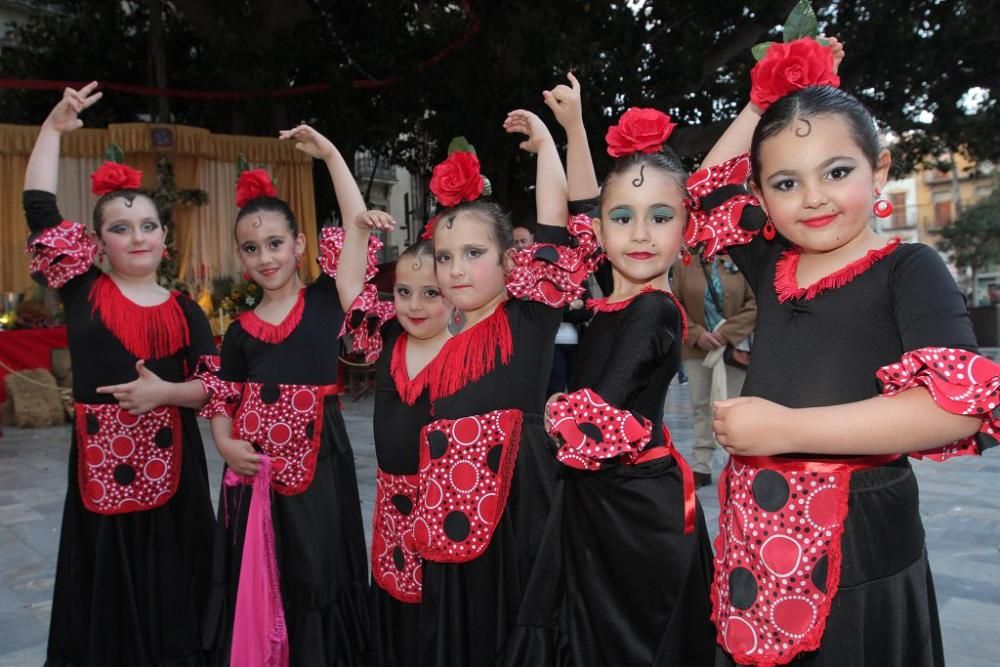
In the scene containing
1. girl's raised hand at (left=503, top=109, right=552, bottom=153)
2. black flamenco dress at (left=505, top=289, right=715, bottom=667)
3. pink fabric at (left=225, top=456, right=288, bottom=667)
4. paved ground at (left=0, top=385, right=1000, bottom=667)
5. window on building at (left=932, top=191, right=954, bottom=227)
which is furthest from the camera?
window on building at (left=932, top=191, right=954, bottom=227)

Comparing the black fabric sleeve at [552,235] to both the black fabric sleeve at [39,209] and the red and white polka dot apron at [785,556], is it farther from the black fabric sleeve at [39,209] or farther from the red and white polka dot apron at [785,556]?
the black fabric sleeve at [39,209]

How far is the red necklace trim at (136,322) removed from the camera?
2711 millimetres

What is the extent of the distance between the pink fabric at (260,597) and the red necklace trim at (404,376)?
55cm

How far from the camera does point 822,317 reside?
146 centimetres

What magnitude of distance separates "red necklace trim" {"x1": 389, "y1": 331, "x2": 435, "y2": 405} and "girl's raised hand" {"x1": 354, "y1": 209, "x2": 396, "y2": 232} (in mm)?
349

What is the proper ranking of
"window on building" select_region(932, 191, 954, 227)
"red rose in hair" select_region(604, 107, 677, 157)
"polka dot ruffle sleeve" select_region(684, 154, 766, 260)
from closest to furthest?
"polka dot ruffle sleeve" select_region(684, 154, 766, 260), "red rose in hair" select_region(604, 107, 677, 157), "window on building" select_region(932, 191, 954, 227)

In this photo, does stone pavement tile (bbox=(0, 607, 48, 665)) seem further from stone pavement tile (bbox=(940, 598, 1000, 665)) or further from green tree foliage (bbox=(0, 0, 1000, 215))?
green tree foliage (bbox=(0, 0, 1000, 215))

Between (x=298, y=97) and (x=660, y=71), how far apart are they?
5.26 meters

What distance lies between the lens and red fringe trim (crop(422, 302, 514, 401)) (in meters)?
2.16

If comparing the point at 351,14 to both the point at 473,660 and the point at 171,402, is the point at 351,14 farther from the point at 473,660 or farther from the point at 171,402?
the point at 473,660

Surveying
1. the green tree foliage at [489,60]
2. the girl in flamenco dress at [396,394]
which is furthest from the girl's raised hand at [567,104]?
the green tree foliage at [489,60]

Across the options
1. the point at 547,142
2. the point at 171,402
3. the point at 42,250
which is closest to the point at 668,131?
the point at 547,142

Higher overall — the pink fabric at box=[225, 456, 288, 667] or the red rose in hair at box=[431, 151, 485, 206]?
the red rose in hair at box=[431, 151, 485, 206]

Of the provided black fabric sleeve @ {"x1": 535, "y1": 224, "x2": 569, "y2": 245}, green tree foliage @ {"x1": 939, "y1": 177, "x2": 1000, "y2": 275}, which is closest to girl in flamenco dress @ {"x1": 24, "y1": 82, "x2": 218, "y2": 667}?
black fabric sleeve @ {"x1": 535, "y1": 224, "x2": 569, "y2": 245}
